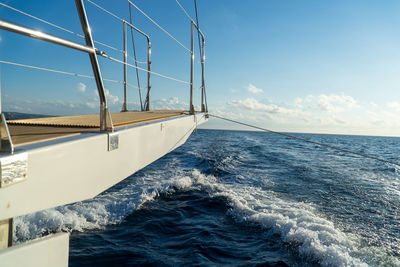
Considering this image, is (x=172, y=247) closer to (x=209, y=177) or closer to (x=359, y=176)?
(x=209, y=177)

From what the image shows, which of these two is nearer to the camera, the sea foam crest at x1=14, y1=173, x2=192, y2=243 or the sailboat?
the sailboat

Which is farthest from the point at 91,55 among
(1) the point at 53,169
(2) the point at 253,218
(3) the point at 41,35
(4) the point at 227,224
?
(2) the point at 253,218

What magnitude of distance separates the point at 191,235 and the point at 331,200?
13.4 feet

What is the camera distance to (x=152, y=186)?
279 inches

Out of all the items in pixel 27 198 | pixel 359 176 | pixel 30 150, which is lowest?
pixel 359 176

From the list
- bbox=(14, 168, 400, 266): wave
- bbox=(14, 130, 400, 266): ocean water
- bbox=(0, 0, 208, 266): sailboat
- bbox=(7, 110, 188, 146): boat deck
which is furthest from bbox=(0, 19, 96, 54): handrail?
bbox=(14, 168, 400, 266): wave

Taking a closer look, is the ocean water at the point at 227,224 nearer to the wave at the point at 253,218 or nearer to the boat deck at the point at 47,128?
the wave at the point at 253,218

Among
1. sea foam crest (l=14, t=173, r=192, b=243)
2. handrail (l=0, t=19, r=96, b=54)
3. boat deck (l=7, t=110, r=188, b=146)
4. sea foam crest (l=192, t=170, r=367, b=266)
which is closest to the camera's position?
handrail (l=0, t=19, r=96, b=54)

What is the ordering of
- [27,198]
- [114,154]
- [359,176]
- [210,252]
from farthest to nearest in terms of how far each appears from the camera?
[359,176]
[210,252]
[114,154]
[27,198]

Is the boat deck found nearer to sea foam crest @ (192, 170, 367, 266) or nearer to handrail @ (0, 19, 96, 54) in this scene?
handrail @ (0, 19, 96, 54)

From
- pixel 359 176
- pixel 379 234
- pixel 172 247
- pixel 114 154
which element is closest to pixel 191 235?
pixel 172 247

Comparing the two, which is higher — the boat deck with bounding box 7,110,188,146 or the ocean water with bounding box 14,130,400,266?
the boat deck with bounding box 7,110,188,146

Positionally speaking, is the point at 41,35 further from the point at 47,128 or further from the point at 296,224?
the point at 296,224

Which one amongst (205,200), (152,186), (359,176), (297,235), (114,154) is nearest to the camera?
(114,154)
